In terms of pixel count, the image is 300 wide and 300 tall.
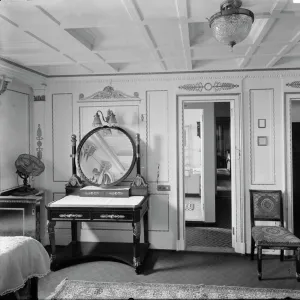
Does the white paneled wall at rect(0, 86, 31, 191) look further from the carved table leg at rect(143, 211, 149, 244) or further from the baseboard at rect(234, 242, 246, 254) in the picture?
the baseboard at rect(234, 242, 246, 254)

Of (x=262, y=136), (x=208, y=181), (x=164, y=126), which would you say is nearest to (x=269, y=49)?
(x=262, y=136)

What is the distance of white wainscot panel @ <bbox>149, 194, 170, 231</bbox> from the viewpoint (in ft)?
15.7

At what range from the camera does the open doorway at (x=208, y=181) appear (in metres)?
5.43

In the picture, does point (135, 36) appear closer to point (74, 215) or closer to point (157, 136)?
point (157, 136)

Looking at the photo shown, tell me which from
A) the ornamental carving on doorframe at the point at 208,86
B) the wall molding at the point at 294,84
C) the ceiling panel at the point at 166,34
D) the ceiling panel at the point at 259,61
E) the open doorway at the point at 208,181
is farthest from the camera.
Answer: the open doorway at the point at 208,181

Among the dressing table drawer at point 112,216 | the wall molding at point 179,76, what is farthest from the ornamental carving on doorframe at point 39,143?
the dressing table drawer at point 112,216

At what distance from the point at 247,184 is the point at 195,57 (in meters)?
1.90

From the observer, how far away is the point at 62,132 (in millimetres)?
4938

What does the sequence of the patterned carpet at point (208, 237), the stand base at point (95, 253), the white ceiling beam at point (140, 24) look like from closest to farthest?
1. the white ceiling beam at point (140, 24)
2. the stand base at point (95, 253)
3. the patterned carpet at point (208, 237)

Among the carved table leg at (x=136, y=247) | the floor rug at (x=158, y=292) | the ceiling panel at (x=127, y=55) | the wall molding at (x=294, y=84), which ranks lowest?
the floor rug at (x=158, y=292)

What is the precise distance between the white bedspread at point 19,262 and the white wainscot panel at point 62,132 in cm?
194

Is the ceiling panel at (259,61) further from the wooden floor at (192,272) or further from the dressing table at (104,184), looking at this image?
the wooden floor at (192,272)

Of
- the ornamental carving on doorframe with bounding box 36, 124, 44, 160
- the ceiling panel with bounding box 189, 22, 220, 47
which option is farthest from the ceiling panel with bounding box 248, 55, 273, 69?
the ornamental carving on doorframe with bounding box 36, 124, 44, 160

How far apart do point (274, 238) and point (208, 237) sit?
1.66 metres
